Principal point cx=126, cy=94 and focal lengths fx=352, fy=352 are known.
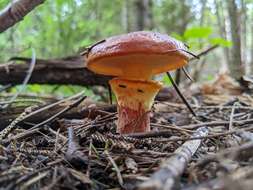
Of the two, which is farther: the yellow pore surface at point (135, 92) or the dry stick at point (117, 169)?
the yellow pore surface at point (135, 92)

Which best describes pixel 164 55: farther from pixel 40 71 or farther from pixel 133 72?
pixel 40 71

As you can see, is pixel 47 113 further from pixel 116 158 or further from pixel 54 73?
pixel 116 158

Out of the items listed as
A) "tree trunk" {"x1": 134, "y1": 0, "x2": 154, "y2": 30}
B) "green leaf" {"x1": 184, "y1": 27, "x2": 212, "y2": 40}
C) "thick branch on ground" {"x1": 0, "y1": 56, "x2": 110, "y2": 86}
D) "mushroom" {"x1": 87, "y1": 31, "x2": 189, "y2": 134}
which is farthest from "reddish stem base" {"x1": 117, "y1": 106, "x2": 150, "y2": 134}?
"tree trunk" {"x1": 134, "y1": 0, "x2": 154, "y2": 30}

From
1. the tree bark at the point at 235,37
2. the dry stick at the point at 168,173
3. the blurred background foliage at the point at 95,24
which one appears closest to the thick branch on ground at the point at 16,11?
the blurred background foliage at the point at 95,24

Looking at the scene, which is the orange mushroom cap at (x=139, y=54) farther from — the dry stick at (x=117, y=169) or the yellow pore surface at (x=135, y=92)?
the dry stick at (x=117, y=169)

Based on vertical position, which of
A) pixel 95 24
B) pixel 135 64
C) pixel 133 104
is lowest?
pixel 133 104

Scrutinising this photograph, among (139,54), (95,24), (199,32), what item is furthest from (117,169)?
(95,24)
